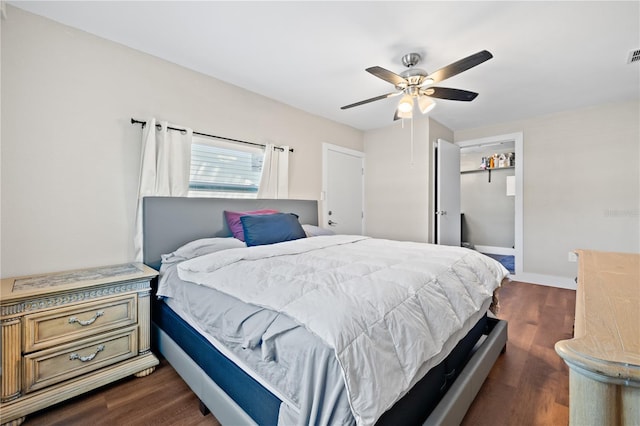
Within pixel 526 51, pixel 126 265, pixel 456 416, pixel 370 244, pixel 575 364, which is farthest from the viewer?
pixel 370 244

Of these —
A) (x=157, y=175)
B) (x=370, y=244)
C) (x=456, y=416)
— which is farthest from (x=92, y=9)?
(x=456, y=416)

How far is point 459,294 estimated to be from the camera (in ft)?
4.93

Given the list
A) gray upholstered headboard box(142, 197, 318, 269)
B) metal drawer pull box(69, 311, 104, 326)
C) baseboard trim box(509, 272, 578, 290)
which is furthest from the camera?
baseboard trim box(509, 272, 578, 290)

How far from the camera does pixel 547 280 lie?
3.96 m

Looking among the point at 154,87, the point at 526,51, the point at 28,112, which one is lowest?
the point at 28,112

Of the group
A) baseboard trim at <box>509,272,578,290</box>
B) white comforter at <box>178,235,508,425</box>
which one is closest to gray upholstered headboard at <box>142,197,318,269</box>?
white comforter at <box>178,235,508,425</box>

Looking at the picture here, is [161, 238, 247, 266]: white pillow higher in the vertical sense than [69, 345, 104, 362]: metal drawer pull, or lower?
higher

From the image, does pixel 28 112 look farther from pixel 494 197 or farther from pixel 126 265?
pixel 494 197

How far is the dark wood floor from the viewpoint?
4.95ft

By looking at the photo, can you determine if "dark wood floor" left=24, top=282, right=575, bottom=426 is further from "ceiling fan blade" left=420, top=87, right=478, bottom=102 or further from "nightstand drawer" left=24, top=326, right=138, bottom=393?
"ceiling fan blade" left=420, top=87, right=478, bottom=102

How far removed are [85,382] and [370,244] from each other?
220 centimetres

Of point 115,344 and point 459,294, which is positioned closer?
point 459,294

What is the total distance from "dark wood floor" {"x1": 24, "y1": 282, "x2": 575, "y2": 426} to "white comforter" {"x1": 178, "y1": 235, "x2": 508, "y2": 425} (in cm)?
51

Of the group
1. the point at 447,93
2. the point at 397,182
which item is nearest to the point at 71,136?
the point at 447,93
